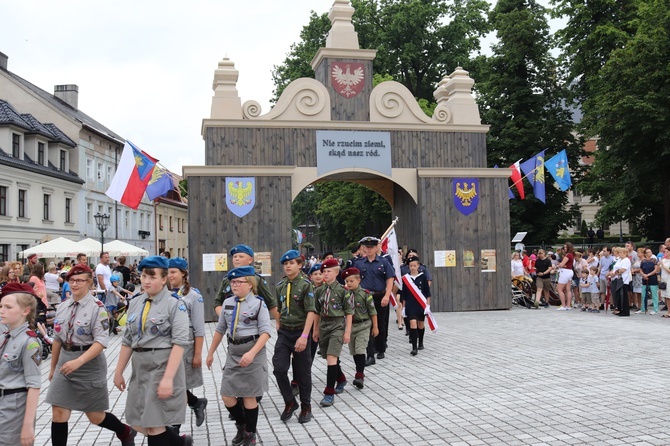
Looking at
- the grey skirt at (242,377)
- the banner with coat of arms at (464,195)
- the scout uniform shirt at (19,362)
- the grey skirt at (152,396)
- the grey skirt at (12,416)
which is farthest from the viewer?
the banner with coat of arms at (464,195)

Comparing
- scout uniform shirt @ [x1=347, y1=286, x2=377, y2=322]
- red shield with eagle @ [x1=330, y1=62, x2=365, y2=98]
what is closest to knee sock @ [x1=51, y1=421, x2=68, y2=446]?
scout uniform shirt @ [x1=347, y1=286, x2=377, y2=322]

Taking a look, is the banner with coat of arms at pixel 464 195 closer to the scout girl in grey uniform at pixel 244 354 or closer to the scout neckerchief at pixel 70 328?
the scout girl in grey uniform at pixel 244 354

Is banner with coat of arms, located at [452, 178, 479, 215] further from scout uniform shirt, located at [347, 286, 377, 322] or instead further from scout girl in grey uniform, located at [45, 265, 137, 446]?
scout girl in grey uniform, located at [45, 265, 137, 446]

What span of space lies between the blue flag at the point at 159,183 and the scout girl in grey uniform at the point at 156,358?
43.7 feet

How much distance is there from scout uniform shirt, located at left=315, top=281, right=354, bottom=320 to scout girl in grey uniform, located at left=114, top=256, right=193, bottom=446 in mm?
3186

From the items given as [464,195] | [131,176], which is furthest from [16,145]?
[464,195]

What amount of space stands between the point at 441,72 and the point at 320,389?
115ft

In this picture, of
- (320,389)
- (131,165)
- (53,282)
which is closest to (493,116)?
(131,165)

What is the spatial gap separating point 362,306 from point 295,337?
204 cm

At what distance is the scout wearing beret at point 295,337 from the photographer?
702cm

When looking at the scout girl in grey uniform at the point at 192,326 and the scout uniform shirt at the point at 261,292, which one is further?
the scout uniform shirt at the point at 261,292

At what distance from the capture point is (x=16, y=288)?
15.0ft

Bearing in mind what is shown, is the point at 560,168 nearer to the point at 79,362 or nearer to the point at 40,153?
the point at 79,362

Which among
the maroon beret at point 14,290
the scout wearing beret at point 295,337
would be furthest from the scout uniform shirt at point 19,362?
the scout wearing beret at point 295,337
